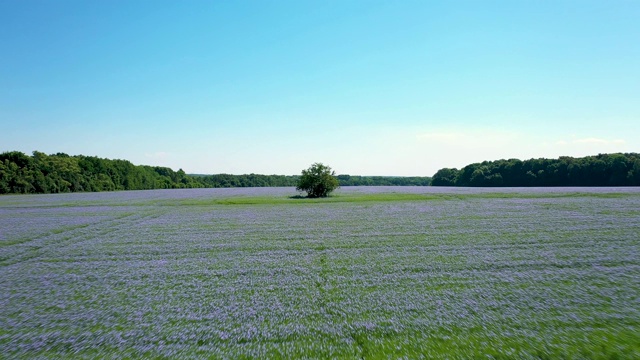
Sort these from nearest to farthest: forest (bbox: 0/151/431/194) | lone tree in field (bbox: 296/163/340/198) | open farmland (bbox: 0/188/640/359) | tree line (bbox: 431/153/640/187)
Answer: open farmland (bbox: 0/188/640/359), lone tree in field (bbox: 296/163/340/198), forest (bbox: 0/151/431/194), tree line (bbox: 431/153/640/187)

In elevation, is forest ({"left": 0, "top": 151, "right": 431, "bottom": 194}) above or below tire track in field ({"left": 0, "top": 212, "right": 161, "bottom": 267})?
above

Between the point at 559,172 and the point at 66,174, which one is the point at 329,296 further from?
the point at 559,172

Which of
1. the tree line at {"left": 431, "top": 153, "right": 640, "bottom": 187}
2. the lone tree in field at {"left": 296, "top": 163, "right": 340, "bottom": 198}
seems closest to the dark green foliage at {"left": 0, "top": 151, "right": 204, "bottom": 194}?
the lone tree in field at {"left": 296, "top": 163, "right": 340, "bottom": 198}

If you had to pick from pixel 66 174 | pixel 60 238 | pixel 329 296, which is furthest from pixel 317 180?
pixel 66 174

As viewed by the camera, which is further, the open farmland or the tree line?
the tree line

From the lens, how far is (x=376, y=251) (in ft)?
48.6

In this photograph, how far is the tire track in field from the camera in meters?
14.8

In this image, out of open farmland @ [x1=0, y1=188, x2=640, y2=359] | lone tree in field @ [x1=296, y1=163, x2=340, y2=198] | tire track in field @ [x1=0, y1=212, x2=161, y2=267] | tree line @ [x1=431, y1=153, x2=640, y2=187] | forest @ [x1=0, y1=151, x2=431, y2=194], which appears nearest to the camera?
open farmland @ [x1=0, y1=188, x2=640, y2=359]

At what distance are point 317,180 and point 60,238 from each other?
3583 cm

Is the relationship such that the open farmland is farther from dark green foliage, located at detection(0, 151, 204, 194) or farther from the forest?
dark green foliage, located at detection(0, 151, 204, 194)

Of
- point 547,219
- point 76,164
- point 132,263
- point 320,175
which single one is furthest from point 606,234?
point 76,164

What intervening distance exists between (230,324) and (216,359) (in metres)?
1.41

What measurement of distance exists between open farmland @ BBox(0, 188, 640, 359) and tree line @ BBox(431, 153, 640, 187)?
257 feet

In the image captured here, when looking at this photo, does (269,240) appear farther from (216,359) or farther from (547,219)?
(547,219)
